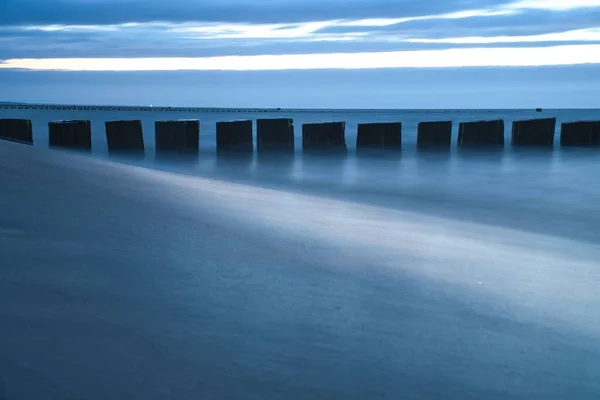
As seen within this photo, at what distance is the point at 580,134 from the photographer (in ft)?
56.2

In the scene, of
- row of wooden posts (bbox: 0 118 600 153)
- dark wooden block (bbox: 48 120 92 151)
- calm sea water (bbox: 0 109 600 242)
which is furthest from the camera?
row of wooden posts (bbox: 0 118 600 153)

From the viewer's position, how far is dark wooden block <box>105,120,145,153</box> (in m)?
13.8

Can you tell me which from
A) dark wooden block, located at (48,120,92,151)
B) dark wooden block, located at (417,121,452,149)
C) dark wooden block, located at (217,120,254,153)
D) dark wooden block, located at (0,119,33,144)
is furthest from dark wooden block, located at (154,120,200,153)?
dark wooden block, located at (417,121,452,149)

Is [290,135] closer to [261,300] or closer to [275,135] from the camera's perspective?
[275,135]

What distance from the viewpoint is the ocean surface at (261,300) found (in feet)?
5.84

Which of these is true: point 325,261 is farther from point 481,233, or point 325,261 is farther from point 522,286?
point 481,233

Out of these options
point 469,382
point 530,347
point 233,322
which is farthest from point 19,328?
point 530,347

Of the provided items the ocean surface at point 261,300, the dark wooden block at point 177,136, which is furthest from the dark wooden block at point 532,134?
the ocean surface at point 261,300

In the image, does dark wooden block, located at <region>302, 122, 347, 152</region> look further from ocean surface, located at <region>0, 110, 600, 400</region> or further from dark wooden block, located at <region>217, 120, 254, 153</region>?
ocean surface, located at <region>0, 110, 600, 400</region>

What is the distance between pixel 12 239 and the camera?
263cm

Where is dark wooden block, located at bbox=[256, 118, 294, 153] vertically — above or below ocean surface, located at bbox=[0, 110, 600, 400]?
below

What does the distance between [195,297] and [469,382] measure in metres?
0.86

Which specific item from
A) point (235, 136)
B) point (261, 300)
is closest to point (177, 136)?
point (235, 136)

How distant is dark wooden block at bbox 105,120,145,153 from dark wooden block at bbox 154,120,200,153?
0.35m
